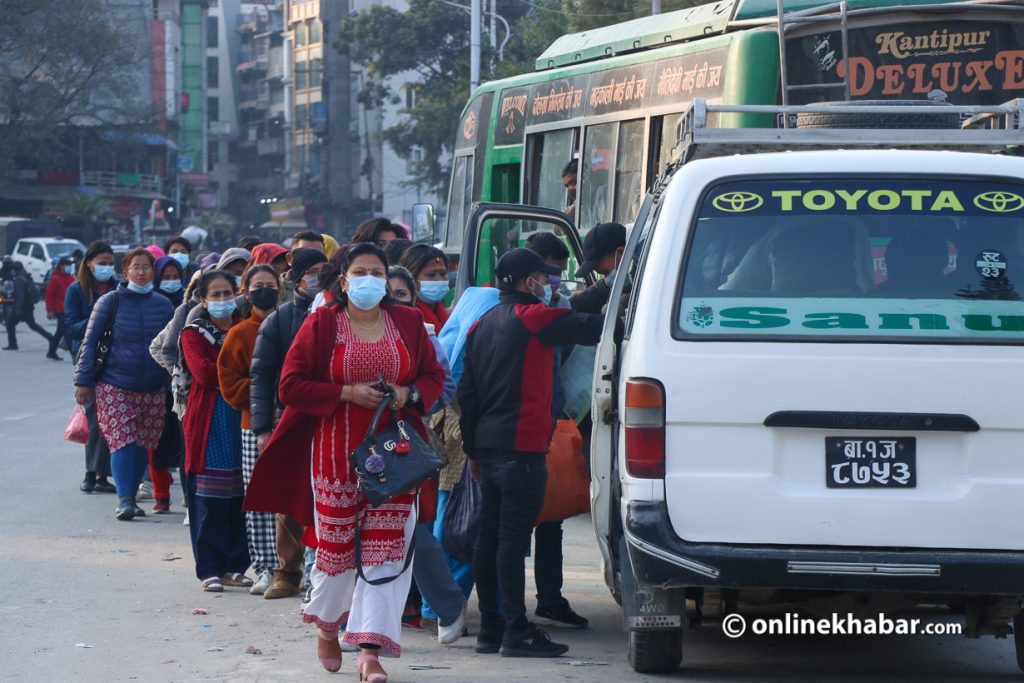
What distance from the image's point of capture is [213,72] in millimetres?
122812

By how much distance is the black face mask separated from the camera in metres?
7.93

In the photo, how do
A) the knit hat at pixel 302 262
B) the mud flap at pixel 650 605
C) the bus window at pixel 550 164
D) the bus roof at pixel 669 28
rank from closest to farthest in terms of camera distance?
the mud flap at pixel 650 605
the knit hat at pixel 302 262
the bus roof at pixel 669 28
the bus window at pixel 550 164

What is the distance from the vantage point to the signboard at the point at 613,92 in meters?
11.5

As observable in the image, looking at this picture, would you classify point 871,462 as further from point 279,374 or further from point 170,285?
point 170,285

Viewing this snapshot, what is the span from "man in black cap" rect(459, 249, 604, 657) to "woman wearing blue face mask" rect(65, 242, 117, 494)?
571cm

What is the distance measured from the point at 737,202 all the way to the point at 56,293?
22601 millimetres

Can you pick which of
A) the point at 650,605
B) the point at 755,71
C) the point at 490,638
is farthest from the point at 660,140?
the point at 650,605

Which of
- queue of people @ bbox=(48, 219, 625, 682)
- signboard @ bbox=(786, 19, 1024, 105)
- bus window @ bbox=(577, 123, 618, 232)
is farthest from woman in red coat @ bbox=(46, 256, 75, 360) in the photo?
queue of people @ bbox=(48, 219, 625, 682)

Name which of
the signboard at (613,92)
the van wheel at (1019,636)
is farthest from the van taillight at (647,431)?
the signboard at (613,92)

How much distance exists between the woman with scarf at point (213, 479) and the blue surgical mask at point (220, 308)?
0.19 meters

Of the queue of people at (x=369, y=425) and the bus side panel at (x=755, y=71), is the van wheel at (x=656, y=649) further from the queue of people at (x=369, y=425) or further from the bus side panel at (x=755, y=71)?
the bus side panel at (x=755, y=71)

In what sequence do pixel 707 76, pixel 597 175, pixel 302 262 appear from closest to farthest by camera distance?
pixel 302 262 < pixel 707 76 < pixel 597 175

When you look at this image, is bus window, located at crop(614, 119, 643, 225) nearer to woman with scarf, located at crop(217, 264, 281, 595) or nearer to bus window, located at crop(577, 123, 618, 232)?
bus window, located at crop(577, 123, 618, 232)

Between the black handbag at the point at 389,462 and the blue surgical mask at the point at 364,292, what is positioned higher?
the blue surgical mask at the point at 364,292
